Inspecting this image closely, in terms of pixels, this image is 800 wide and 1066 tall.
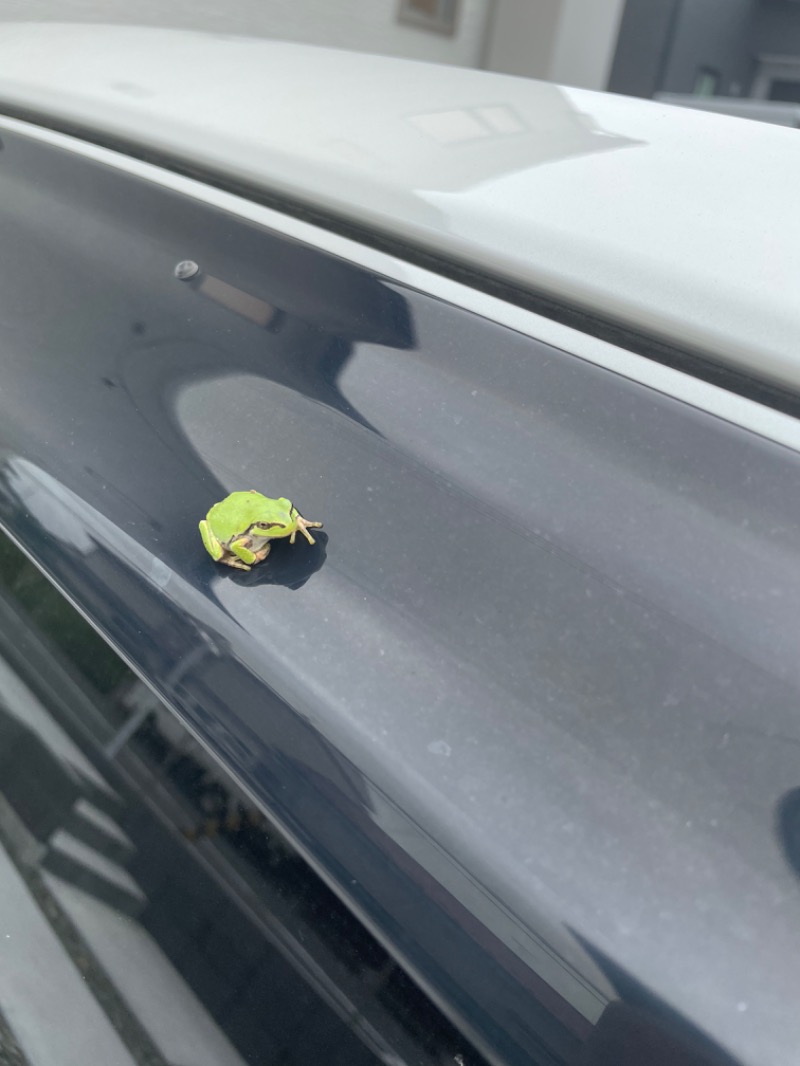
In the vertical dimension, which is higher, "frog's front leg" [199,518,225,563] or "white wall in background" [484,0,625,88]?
"white wall in background" [484,0,625,88]

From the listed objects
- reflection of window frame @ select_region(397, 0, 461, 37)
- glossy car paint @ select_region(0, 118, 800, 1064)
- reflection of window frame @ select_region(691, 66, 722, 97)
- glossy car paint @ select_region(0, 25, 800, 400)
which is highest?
reflection of window frame @ select_region(691, 66, 722, 97)

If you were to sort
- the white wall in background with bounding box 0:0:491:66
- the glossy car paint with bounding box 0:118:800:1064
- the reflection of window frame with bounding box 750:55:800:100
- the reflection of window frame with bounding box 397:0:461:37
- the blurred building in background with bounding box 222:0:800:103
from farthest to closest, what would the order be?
the reflection of window frame with bounding box 750:55:800:100, the reflection of window frame with bounding box 397:0:461:37, the blurred building in background with bounding box 222:0:800:103, the white wall in background with bounding box 0:0:491:66, the glossy car paint with bounding box 0:118:800:1064

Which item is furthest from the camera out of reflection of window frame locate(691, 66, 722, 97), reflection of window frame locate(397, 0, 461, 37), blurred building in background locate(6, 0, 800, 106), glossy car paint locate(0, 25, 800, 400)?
reflection of window frame locate(691, 66, 722, 97)

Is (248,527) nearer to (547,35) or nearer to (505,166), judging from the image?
(505,166)

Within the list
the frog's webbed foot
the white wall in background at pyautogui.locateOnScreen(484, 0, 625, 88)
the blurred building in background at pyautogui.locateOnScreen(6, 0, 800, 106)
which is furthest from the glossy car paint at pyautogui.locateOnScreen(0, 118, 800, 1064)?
the white wall in background at pyautogui.locateOnScreen(484, 0, 625, 88)

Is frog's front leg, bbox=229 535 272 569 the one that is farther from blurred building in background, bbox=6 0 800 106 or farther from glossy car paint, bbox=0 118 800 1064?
blurred building in background, bbox=6 0 800 106

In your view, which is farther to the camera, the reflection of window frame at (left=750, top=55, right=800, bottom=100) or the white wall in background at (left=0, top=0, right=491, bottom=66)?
the reflection of window frame at (left=750, top=55, right=800, bottom=100)

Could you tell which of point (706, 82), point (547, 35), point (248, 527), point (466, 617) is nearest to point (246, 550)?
point (248, 527)
